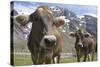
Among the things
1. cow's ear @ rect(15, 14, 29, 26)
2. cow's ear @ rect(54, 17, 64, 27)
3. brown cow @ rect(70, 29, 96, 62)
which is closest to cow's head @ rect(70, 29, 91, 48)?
brown cow @ rect(70, 29, 96, 62)

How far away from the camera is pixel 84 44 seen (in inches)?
88.4

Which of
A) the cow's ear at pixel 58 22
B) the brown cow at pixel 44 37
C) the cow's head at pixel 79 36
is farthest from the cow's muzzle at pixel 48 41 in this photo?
the cow's head at pixel 79 36

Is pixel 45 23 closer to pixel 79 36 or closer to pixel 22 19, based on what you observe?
pixel 22 19

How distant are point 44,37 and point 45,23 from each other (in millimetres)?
156

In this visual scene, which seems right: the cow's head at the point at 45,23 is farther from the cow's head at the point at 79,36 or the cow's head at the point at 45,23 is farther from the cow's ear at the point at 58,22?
the cow's head at the point at 79,36

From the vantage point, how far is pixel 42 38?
206cm

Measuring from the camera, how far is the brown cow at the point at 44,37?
204 cm

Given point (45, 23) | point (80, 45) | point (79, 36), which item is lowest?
point (80, 45)

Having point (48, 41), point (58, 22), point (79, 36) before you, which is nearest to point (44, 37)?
point (48, 41)

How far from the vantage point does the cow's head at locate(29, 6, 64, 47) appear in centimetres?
205

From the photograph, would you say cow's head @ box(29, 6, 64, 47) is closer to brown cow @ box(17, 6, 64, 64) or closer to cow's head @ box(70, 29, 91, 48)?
brown cow @ box(17, 6, 64, 64)

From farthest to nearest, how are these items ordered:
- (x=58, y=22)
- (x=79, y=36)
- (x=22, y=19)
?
(x=79, y=36) → (x=58, y=22) → (x=22, y=19)

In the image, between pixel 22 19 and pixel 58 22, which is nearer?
pixel 22 19
